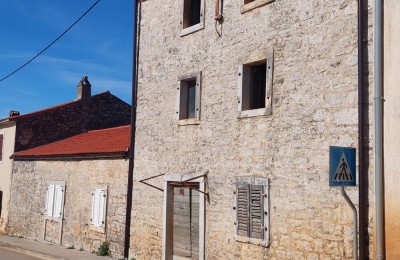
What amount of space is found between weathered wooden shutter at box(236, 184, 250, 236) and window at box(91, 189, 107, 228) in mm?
5013

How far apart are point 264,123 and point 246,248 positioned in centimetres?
229

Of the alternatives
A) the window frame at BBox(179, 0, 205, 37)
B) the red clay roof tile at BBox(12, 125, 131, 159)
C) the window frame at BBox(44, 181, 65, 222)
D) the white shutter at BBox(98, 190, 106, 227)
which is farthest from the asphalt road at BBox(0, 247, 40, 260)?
the window frame at BBox(179, 0, 205, 37)

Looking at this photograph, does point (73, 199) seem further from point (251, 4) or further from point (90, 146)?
point (251, 4)

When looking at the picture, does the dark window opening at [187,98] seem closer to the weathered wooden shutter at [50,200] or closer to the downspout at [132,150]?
the downspout at [132,150]

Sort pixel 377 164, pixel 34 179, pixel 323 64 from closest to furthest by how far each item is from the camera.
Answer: pixel 377 164
pixel 323 64
pixel 34 179

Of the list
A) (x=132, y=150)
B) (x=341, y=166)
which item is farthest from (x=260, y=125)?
(x=132, y=150)

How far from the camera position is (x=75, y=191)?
47.9ft

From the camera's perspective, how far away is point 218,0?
10211mm

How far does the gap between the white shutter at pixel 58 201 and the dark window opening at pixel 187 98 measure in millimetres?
6073

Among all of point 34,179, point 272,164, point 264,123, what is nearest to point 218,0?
point 264,123

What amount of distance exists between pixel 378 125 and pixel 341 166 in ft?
4.87

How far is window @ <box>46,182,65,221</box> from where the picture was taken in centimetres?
1511

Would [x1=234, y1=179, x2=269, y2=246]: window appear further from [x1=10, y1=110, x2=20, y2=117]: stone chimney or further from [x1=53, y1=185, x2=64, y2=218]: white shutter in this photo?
[x1=10, y1=110, x2=20, y2=117]: stone chimney

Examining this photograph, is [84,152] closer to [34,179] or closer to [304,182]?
[34,179]
